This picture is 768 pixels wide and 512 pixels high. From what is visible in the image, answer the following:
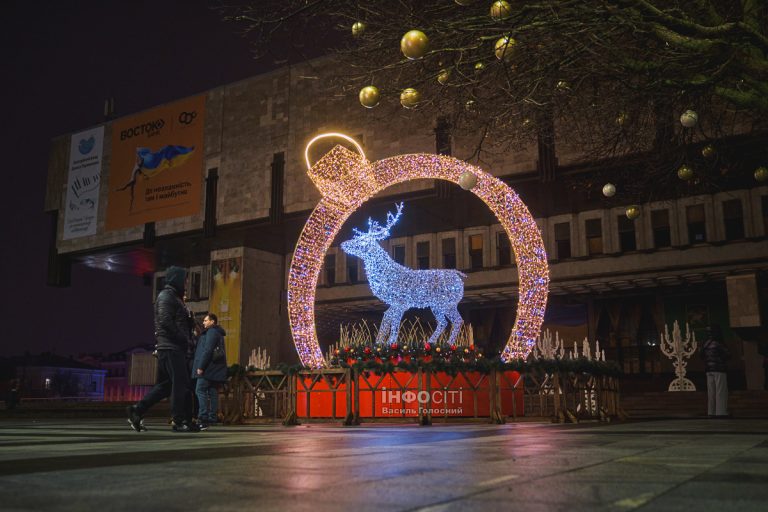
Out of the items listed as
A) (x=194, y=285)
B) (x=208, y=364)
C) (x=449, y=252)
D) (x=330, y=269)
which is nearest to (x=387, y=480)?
(x=208, y=364)

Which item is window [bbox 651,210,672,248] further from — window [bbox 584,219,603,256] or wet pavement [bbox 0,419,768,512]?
wet pavement [bbox 0,419,768,512]

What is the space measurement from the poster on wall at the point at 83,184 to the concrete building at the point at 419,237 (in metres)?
0.41

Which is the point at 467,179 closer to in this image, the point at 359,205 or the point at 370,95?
the point at 359,205

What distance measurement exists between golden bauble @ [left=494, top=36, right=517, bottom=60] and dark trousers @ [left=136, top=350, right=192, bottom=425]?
16.3 ft

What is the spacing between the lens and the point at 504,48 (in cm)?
600

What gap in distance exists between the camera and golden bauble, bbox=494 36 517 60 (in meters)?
5.99

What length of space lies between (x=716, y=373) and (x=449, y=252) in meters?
18.3

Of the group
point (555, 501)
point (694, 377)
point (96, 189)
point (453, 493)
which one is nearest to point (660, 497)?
point (555, 501)

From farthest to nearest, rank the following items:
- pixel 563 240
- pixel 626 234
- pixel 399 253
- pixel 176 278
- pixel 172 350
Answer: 1. pixel 399 253
2. pixel 563 240
3. pixel 626 234
4. pixel 176 278
5. pixel 172 350

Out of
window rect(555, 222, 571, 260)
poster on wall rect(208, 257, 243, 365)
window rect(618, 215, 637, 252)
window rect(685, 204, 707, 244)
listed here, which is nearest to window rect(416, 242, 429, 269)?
window rect(555, 222, 571, 260)

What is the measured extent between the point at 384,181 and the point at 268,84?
22070 millimetres

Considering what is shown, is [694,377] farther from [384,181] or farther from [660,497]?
[660,497]

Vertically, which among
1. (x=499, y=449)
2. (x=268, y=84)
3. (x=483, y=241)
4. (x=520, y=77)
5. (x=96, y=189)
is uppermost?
(x=268, y=84)

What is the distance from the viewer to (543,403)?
14508 millimetres
